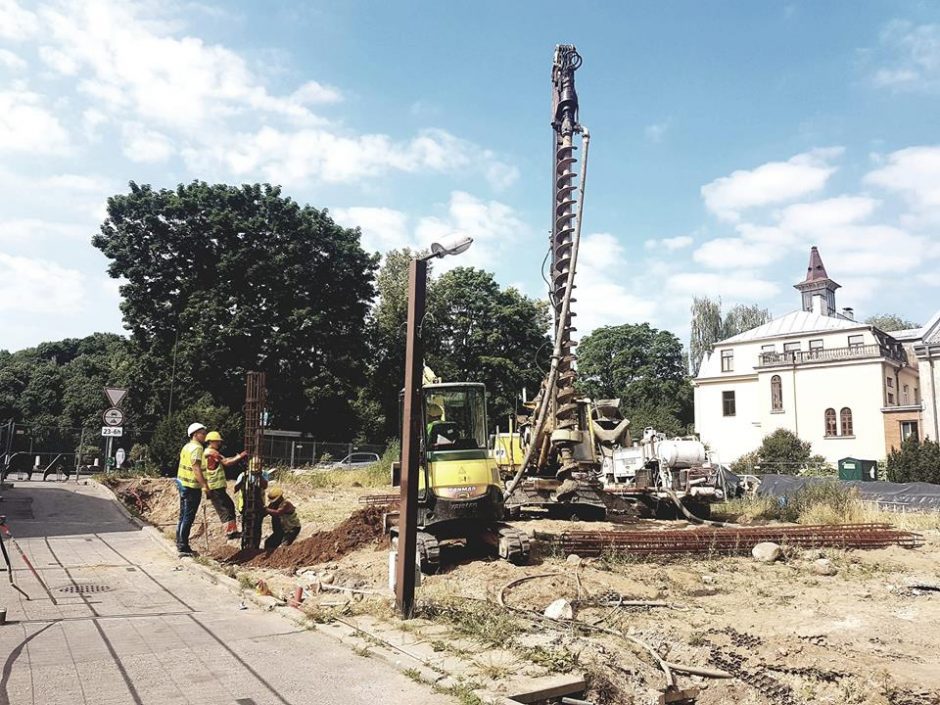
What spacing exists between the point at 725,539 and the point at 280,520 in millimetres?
7505

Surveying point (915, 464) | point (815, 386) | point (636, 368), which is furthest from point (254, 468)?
point (636, 368)

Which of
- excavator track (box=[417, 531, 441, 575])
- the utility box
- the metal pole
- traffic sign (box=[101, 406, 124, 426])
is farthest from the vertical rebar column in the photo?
the utility box

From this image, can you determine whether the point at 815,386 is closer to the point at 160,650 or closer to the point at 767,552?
the point at 767,552

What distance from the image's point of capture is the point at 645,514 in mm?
17719

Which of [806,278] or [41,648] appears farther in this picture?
[806,278]

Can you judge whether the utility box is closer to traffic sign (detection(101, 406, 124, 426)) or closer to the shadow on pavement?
traffic sign (detection(101, 406, 124, 426))

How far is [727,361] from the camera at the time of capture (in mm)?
56438

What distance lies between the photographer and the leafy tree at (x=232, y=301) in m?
37.6

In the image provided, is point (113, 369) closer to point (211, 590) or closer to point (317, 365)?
point (317, 365)

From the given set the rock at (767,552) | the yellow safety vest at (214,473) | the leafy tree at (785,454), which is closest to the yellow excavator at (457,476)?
the yellow safety vest at (214,473)

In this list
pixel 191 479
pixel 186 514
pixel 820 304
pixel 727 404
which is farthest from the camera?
pixel 820 304

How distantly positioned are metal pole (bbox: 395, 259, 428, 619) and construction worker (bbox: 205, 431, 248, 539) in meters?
Result: 5.25

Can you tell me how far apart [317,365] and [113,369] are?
12.1m

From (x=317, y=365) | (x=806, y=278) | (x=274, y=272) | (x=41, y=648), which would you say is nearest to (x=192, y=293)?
(x=274, y=272)
